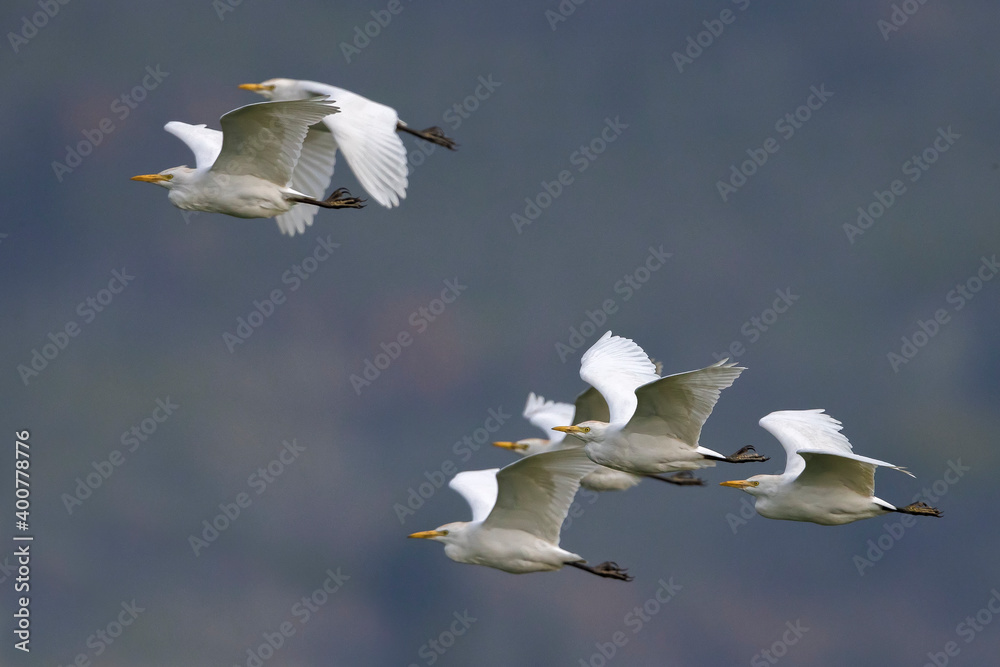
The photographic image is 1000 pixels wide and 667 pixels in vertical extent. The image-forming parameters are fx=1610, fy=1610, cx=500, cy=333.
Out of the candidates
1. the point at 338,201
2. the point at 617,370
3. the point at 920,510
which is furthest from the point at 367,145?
the point at 920,510

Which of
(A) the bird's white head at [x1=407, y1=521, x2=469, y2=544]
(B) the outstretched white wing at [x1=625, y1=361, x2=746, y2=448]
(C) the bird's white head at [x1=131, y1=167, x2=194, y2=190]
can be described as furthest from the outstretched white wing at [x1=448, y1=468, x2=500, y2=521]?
(C) the bird's white head at [x1=131, y1=167, x2=194, y2=190]

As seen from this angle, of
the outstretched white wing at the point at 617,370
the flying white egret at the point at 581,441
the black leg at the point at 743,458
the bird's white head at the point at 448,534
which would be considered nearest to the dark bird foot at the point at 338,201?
the outstretched white wing at the point at 617,370

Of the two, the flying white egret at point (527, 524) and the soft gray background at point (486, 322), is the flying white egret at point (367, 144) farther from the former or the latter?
the soft gray background at point (486, 322)

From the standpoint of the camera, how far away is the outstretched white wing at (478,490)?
22062 mm

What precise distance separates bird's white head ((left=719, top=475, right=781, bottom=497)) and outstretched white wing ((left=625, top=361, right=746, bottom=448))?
1.23 metres

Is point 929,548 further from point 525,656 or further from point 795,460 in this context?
point 795,460

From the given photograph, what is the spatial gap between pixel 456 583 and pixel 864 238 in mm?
32823

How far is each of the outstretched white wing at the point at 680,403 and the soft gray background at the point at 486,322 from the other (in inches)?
1934

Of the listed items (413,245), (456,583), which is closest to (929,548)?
(456,583)

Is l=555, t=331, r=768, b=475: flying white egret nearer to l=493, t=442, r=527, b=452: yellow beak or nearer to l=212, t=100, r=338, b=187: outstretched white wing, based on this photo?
l=212, t=100, r=338, b=187: outstretched white wing

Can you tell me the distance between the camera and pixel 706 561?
7869 cm

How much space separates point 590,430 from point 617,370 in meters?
2.17

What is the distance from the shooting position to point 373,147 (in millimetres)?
21703

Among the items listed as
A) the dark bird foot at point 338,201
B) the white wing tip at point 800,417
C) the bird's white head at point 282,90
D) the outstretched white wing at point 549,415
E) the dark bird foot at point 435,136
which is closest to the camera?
the dark bird foot at point 338,201
